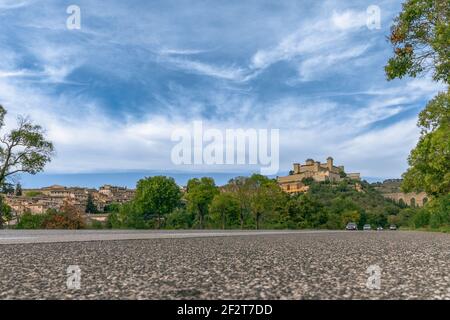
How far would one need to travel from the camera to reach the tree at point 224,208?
70.6 meters

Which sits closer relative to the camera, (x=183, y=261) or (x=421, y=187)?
(x=183, y=261)

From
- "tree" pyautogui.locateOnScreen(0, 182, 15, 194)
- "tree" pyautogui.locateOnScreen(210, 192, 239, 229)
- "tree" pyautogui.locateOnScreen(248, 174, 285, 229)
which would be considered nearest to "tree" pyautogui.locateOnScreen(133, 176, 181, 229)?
"tree" pyautogui.locateOnScreen(210, 192, 239, 229)

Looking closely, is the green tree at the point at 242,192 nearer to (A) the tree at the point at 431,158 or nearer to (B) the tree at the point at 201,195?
(B) the tree at the point at 201,195

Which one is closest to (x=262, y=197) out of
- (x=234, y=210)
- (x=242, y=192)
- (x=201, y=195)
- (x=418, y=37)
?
(x=242, y=192)

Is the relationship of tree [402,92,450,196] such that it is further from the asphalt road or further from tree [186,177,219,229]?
tree [186,177,219,229]

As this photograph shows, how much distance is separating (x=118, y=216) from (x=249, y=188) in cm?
2491

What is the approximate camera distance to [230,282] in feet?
26.2

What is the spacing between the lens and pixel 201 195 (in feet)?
252

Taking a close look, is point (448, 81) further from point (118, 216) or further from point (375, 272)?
point (118, 216)

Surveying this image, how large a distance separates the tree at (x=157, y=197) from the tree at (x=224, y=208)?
7633 mm

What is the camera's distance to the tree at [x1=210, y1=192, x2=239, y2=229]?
232 feet

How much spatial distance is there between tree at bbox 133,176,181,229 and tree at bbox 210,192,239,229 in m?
7.63

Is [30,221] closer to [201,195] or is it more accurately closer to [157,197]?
[157,197]
